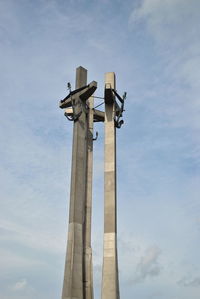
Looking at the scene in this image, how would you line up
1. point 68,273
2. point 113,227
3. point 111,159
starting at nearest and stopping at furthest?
point 68,273 → point 113,227 → point 111,159

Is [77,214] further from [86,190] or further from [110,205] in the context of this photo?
[86,190]

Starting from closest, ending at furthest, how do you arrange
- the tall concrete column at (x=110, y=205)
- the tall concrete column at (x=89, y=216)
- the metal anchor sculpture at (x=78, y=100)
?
1. the tall concrete column at (x=110, y=205)
2. the tall concrete column at (x=89, y=216)
3. the metal anchor sculpture at (x=78, y=100)

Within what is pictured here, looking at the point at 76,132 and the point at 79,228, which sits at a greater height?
the point at 76,132

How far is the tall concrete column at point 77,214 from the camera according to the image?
23766mm

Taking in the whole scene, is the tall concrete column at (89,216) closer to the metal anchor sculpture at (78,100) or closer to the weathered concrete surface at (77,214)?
the weathered concrete surface at (77,214)

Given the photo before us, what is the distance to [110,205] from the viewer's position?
86.9 feet

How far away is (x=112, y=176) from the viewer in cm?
2730

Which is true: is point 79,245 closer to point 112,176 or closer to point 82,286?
point 82,286

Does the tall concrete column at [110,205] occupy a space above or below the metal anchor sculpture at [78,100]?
below

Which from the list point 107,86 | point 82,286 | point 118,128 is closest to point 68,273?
point 82,286

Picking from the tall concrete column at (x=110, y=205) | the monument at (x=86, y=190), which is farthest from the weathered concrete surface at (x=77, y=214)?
the tall concrete column at (x=110, y=205)

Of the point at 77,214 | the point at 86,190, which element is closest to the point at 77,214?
the point at 77,214

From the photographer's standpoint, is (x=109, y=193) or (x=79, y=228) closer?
(x=79, y=228)

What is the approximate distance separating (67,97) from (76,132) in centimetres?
295
